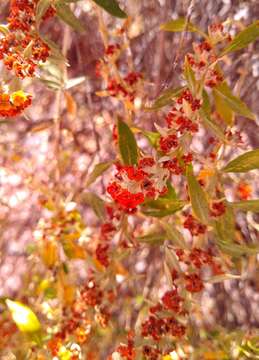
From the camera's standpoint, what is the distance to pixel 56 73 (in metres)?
1.26

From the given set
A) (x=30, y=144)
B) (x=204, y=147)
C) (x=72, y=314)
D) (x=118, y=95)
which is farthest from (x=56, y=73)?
(x=30, y=144)

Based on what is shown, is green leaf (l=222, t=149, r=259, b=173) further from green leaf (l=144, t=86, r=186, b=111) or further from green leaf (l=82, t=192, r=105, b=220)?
green leaf (l=82, t=192, r=105, b=220)

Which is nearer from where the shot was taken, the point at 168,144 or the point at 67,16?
the point at 168,144

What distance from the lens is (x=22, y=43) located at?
3.15 ft

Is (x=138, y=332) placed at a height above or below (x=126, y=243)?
below

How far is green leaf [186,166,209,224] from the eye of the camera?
98 cm

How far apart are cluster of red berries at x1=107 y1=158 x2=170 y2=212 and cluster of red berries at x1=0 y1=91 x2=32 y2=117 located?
0.21 metres

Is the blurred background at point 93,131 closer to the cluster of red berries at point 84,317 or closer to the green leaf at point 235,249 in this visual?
the cluster of red berries at point 84,317

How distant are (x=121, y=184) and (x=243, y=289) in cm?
143

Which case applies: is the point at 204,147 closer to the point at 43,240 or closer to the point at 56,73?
the point at 43,240

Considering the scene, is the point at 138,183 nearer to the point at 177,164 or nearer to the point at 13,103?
the point at 177,164

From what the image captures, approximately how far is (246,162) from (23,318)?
527 mm

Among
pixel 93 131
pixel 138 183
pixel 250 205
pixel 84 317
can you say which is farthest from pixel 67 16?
pixel 93 131

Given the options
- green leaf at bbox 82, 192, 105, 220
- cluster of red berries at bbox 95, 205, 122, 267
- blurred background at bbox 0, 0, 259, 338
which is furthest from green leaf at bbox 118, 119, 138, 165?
blurred background at bbox 0, 0, 259, 338
